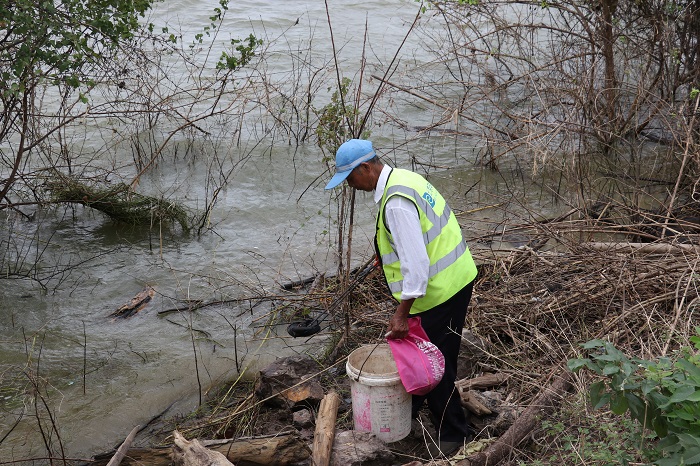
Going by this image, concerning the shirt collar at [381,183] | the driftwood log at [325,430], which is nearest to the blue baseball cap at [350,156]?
the shirt collar at [381,183]

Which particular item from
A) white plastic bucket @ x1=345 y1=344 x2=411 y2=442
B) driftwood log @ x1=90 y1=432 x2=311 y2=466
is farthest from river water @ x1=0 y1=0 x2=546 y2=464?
white plastic bucket @ x1=345 y1=344 x2=411 y2=442

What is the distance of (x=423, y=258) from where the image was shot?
381cm

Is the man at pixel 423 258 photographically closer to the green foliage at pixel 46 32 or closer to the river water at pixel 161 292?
the river water at pixel 161 292

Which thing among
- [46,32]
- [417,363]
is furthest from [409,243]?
[46,32]

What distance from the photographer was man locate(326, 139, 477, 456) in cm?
382

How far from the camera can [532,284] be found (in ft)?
18.4

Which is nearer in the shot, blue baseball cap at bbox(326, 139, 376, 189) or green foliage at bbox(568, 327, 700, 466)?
green foliage at bbox(568, 327, 700, 466)

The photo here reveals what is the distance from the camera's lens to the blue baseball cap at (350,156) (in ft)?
12.8

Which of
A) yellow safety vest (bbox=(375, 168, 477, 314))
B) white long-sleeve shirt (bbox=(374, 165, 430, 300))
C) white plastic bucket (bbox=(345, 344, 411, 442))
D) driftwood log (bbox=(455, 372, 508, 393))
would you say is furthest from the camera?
driftwood log (bbox=(455, 372, 508, 393))

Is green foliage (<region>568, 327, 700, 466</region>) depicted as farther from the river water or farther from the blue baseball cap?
the river water

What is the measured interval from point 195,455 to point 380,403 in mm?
1001

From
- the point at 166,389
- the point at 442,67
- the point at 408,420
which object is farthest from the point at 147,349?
the point at 442,67

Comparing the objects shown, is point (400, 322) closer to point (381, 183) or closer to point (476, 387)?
point (381, 183)

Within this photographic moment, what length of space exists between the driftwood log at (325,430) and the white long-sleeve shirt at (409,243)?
3.02 feet
